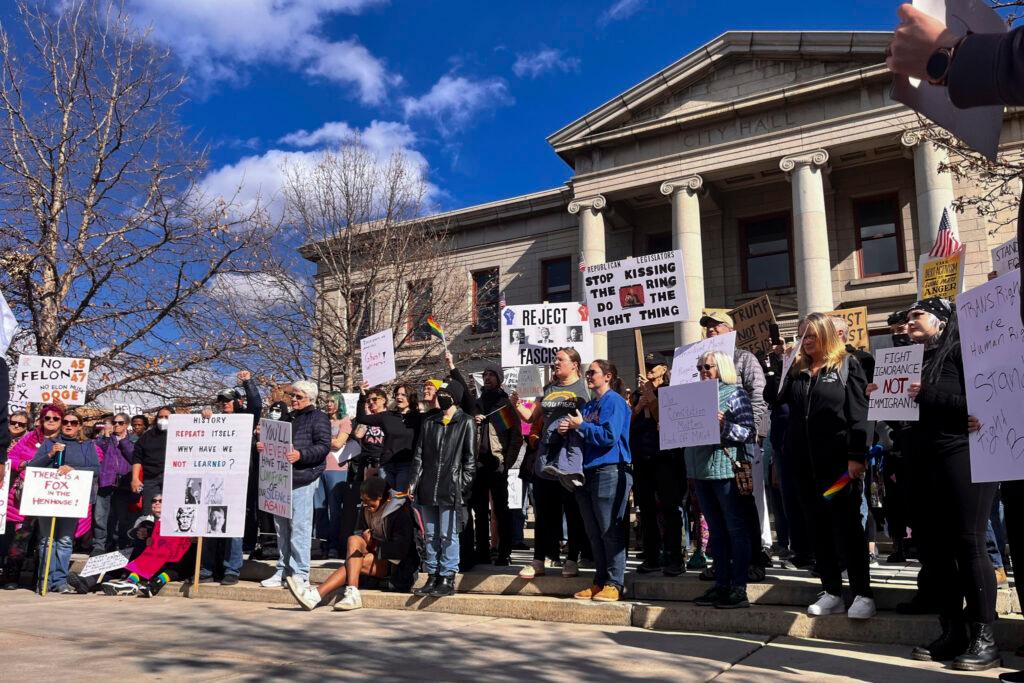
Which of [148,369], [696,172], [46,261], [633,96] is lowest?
[148,369]

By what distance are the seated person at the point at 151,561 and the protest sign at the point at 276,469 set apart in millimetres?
1306

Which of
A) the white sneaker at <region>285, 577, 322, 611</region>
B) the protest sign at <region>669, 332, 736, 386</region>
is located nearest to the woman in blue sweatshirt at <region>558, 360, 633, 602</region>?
the protest sign at <region>669, 332, 736, 386</region>

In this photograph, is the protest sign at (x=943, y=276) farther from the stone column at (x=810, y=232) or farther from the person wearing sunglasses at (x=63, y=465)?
the stone column at (x=810, y=232)

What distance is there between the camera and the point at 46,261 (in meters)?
13.0

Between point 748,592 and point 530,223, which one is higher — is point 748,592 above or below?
below

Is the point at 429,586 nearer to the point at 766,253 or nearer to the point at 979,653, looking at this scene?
the point at 979,653

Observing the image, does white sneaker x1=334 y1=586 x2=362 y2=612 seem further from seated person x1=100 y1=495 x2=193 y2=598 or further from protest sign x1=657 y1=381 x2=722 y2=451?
protest sign x1=657 y1=381 x2=722 y2=451

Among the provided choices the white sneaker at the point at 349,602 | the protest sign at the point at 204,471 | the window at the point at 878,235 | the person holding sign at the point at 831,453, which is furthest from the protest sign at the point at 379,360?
the window at the point at 878,235

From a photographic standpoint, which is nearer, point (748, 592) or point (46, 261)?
Result: point (748, 592)

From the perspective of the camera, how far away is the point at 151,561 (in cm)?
884

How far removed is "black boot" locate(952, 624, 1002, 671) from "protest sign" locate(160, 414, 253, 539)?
691cm

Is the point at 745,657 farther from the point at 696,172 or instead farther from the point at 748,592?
the point at 696,172

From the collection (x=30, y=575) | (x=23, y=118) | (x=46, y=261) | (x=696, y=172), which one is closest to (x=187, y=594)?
(x=30, y=575)

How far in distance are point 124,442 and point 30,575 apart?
1.99m
